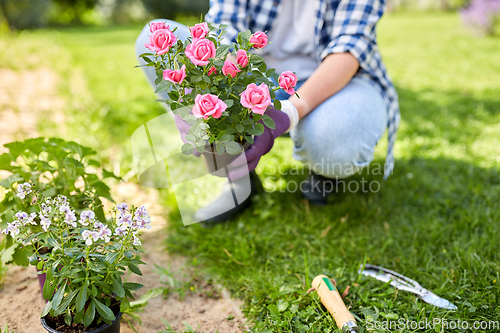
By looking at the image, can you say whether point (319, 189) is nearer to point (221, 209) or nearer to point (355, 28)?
point (221, 209)

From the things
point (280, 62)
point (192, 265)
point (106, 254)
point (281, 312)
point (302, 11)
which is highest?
point (302, 11)

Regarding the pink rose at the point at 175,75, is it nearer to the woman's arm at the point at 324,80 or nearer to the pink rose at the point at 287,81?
the pink rose at the point at 287,81

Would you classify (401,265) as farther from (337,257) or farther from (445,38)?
(445,38)

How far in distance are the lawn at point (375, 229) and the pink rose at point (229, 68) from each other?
2.45ft

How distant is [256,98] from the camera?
1.00 meters

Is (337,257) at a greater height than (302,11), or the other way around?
(302,11)

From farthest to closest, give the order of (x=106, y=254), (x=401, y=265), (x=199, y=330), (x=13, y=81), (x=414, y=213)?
(x=13, y=81) < (x=414, y=213) < (x=401, y=265) < (x=199, y=330) < (x=106, y=254)

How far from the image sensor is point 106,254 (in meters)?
1.10

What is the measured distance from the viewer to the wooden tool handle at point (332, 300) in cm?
120

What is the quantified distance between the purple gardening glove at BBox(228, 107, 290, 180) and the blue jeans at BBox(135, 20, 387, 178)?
237 millimetres

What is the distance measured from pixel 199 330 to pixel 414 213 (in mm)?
1165

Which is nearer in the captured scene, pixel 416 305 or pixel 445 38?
pixel 416 305

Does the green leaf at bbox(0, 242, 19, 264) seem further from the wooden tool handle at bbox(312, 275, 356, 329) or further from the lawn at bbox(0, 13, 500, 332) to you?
the wooden tool handle at bbox(312, 275, 356, 329)

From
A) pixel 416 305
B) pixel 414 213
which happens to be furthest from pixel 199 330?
pixel 414 213
